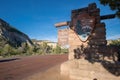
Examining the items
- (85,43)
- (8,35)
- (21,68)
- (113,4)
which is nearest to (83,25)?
(85,43)

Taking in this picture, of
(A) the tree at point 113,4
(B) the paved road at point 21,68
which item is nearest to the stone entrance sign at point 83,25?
(A) the tree at point 113,4

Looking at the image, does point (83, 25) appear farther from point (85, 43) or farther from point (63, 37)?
point (63, 37)

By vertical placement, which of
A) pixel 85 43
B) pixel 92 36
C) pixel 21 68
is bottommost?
pixel 21 68

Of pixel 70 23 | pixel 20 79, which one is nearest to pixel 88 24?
pixel 70 23

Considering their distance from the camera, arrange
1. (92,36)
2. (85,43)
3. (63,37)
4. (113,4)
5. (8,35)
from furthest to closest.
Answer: (8,35)
(63,37)
(85,43)
(92,36)
(113,4)

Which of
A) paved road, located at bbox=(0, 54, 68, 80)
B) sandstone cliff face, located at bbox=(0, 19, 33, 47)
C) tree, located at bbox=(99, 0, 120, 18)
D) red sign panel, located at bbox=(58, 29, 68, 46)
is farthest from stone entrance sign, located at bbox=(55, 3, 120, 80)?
sandstone cliff face, located at bbox=(0, 19, 33, 47)

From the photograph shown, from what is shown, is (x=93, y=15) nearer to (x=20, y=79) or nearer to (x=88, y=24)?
(x=88, y=24)

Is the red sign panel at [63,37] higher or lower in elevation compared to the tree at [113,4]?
lower

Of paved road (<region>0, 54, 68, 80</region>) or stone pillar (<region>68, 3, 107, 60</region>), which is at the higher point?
stone pillar (<region>68, 3, 107, 60</region>)

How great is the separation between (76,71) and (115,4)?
2.78 m

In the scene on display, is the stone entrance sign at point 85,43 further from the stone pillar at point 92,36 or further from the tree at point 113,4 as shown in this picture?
the tree at point 113,4

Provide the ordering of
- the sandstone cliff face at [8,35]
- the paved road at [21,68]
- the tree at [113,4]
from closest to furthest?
the tree at [113,4] → the paved road at [21,68] → the sandstone cliff face at [8,35]

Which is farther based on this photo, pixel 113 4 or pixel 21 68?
pixel 21 68

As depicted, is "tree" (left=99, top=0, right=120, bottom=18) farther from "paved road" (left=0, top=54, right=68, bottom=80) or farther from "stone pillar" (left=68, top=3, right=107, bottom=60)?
"paved road" (left=0, top=54, right=68, bottom=80)
